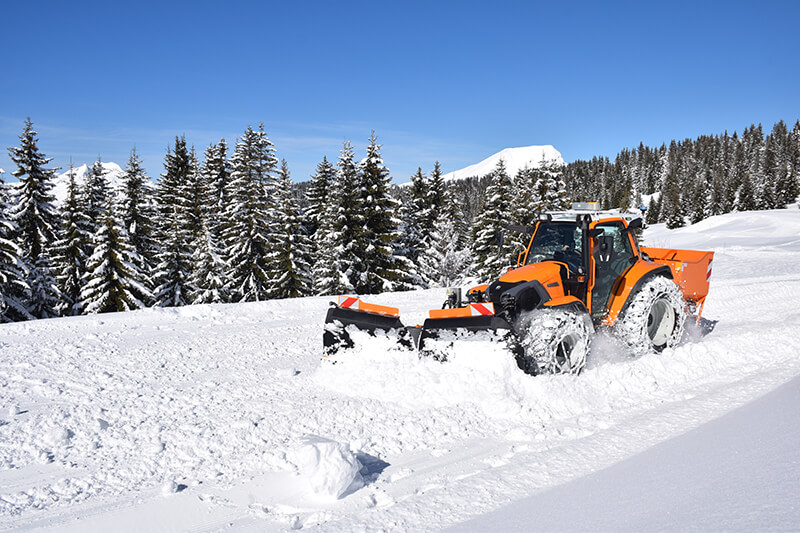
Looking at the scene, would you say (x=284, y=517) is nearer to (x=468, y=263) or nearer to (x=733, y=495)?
(x=733, y=495)

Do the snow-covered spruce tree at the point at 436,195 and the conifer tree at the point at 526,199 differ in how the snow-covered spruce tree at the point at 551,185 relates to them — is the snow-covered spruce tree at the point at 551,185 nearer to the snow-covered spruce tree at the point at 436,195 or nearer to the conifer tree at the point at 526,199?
the conifer tree at the point at 526,199

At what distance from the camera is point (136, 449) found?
4.30 metres

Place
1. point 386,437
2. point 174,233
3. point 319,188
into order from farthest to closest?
1. point 319,188
2. point 174,233
3. point 386,437

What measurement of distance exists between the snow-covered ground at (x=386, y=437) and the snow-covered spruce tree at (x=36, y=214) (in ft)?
58.5

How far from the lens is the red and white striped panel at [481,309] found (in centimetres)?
590

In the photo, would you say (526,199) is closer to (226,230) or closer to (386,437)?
(226,230)

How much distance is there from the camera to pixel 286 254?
27.4m

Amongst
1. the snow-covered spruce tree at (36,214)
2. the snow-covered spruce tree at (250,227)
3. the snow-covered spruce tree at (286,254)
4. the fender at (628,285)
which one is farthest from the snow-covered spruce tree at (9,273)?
the fender at (628,285)

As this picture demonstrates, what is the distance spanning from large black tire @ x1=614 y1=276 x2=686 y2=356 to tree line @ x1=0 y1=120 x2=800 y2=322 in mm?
Answer: 15255

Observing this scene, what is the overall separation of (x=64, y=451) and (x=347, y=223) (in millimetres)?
21493

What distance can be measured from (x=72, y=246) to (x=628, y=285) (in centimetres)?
2730

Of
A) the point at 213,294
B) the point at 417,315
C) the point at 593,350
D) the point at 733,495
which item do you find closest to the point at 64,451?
the point at 733,495

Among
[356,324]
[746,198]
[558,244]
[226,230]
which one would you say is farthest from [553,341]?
[746,198]

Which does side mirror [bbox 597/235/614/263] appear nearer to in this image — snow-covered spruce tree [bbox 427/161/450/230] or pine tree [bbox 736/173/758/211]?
snow-covered spruce tree [bbox 427/161/450/230]
